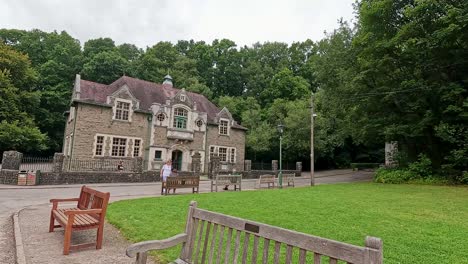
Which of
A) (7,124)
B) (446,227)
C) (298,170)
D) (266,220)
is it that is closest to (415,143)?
(298,170)

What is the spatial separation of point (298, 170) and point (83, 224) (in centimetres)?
3171

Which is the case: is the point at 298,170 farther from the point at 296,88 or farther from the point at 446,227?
the point at 446,227

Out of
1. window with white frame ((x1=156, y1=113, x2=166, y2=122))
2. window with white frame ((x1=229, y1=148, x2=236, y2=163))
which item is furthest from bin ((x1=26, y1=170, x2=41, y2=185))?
window with white frame ((x1=229, y1=148, x2=236, y2=163))

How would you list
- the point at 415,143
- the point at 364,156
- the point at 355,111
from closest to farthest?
the point at 415,143, the point at 355,111, the point at 364,156

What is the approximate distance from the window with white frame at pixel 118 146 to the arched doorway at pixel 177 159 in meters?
5.25

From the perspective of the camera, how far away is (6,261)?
5020 millimetres

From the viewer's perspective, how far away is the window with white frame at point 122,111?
93.4 feet

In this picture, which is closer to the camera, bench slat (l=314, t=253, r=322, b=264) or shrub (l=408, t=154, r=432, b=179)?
bench slat (l=314, t=253, r=322, b=264)

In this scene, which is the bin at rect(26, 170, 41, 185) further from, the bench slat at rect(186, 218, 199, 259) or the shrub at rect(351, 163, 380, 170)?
the shrub at rect(351, 163, 380, 170)

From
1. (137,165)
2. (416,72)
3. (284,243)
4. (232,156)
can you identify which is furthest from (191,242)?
(232,156)

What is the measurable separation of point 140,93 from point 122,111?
418 centimetres

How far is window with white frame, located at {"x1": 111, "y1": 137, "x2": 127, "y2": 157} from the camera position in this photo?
92.7ft

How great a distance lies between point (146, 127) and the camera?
30312 millimetres

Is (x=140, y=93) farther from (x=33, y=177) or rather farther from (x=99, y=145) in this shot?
(x=33, y=177)
